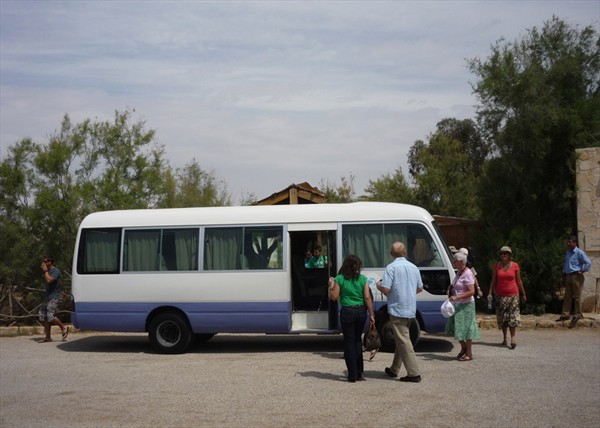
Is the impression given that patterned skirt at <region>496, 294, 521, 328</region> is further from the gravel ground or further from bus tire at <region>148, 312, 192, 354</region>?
bus tire at <region>148, 312, 192, 354</region>

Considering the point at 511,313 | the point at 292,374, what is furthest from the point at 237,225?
the point at 511,313

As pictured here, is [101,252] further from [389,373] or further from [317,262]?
[389,373]

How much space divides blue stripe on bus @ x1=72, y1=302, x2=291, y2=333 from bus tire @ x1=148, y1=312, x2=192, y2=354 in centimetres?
15

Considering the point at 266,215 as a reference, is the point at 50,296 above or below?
below

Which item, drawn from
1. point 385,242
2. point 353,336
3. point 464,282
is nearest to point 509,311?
point 464,282

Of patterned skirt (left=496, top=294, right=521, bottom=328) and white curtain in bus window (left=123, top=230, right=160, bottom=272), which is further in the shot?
white curtain in bus window (left=123, top=230, right=160, bottom=272)

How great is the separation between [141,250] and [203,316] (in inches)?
66.2

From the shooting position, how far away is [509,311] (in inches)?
513

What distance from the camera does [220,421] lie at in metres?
8.33

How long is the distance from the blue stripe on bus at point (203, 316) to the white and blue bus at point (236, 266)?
0.02 m

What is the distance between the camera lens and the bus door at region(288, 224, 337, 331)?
1318cm

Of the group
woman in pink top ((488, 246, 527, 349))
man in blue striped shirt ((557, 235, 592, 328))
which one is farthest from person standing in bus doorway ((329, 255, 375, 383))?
man in blue striped shirt ((557, 235, 592, 328))

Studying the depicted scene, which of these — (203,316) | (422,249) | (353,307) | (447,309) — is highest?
(422,249)

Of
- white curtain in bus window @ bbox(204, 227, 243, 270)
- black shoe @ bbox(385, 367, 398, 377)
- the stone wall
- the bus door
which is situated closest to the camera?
black shoe @ bbox(385, 367, 398, 377)
